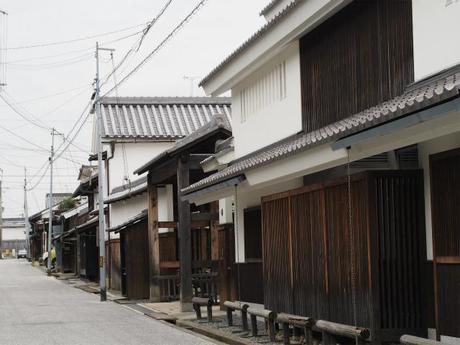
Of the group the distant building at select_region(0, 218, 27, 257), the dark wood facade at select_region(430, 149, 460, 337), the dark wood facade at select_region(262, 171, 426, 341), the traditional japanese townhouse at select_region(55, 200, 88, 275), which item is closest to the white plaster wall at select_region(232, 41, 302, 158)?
the dark wood facade at select_region(262, 171, 426, 341)

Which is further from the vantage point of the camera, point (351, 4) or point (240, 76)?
point (240, 76)

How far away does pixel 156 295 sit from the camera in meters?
27.3

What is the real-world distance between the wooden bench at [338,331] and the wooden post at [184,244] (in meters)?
9.95

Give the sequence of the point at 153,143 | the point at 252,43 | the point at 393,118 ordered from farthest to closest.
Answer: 1. the point at 153,143
2. the point at 252,43
3. the point at 393,118

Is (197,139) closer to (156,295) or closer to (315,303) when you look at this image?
(156,295)

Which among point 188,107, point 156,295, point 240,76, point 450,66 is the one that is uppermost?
point 188,107

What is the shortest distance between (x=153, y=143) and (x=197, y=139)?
15.7 metres

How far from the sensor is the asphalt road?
16656 millimetres

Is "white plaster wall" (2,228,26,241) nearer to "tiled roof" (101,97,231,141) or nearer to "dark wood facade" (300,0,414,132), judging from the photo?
"tiled roof" (101,97,231,141)

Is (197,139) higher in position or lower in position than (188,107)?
lower

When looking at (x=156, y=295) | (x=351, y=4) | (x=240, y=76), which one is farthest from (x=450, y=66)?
(x=156, y=295)

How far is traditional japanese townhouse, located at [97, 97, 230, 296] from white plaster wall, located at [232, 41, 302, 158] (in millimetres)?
17393

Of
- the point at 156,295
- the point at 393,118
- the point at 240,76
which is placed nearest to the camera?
the point at 393,118

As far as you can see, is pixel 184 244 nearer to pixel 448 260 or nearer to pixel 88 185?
pixel 448 260
